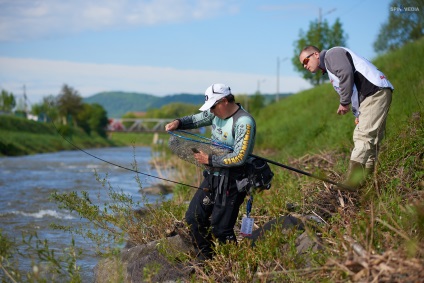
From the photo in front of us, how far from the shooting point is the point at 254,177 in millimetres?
5918

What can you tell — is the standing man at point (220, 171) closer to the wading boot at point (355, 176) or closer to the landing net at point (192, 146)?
the landing net at point (192, 146)

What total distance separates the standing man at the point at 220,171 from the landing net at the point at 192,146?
0.25 ft

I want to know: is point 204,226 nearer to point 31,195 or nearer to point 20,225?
point 20,225

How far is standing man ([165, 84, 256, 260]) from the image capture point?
5.81 meters

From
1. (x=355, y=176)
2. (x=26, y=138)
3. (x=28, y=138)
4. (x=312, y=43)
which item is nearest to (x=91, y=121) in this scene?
(x=28, y=138)

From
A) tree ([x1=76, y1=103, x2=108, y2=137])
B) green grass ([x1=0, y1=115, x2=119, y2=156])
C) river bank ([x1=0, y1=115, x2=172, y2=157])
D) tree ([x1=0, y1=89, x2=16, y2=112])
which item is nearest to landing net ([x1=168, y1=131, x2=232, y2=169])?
river bank ([x1=0, y1=115, x2=172, y2=157])

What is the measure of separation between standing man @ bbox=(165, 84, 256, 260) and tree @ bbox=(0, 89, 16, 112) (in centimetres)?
7605

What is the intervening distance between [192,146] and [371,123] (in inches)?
73.8

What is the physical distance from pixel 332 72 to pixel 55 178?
58.1ft

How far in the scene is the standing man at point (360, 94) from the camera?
20.5 ft

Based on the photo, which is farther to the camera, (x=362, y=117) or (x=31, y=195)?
(x=31, y=195)

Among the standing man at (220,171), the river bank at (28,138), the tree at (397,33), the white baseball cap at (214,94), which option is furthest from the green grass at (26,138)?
the white baseball cap at (214,94)

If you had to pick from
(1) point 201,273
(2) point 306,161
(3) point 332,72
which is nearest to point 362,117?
(3) point 332,72

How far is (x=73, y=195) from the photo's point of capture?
6.61 metres
